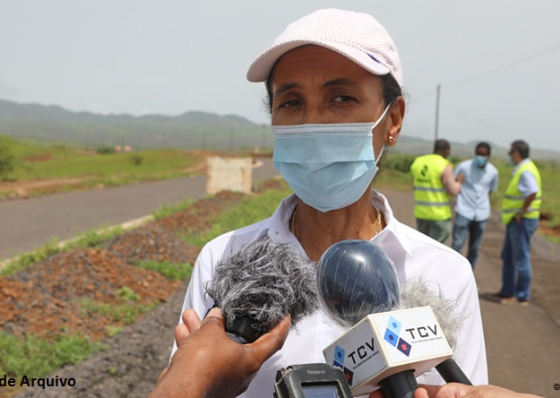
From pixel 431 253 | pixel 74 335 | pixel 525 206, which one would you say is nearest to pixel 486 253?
pixel 525 206

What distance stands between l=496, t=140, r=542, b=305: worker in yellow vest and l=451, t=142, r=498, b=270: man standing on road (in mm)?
460

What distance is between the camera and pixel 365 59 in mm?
1655

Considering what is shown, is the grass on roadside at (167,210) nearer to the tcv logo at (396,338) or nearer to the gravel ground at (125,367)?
the gravel ground at (125,367)

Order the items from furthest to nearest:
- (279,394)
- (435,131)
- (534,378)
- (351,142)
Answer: (435,131)
(534,378)
(351,142)
(279,394)

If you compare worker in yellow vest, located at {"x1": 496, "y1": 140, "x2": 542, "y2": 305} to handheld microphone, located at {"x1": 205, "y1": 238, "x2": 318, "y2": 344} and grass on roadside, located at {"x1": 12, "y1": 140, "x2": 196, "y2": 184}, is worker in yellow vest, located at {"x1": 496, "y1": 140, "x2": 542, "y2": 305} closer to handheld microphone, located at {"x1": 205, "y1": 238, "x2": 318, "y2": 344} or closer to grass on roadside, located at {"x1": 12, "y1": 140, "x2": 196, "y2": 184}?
handheld microphone, located at {"x1": 205, "y1": 238, "x2": 318, "y2": 344}

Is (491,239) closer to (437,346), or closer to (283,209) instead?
(283,209)

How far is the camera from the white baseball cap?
5.42 feet

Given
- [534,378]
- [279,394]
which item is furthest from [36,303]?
[279,394]

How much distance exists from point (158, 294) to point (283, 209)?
5206 mm

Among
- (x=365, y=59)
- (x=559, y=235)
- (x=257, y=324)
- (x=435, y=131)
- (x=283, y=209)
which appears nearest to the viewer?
(x=257, y=324)

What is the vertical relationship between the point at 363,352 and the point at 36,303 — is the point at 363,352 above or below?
above

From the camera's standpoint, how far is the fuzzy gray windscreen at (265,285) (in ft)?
4.09

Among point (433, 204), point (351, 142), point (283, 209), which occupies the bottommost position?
point (433, 204)

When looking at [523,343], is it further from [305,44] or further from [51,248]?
[51,248]
